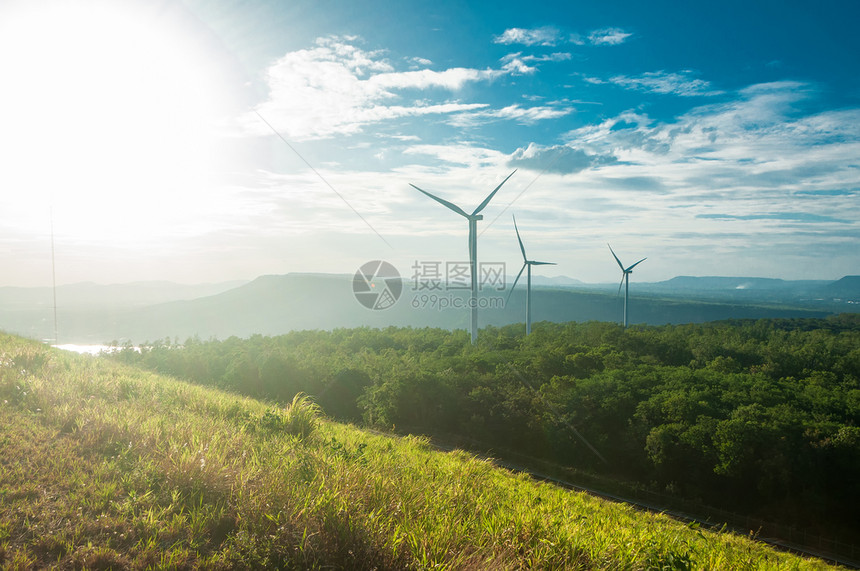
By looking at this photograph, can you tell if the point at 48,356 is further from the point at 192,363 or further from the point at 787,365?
the point at 787,365

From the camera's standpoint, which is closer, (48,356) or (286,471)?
(286,471)

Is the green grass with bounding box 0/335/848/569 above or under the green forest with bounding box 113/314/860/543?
above

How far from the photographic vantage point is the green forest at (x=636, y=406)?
34.3 meters

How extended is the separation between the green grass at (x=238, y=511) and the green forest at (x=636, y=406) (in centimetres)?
3026

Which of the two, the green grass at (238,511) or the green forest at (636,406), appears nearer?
the green grass at (238,511)

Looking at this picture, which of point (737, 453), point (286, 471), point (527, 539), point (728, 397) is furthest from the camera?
point (728, 397)

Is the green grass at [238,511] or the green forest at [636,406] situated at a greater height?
the green grass at [238,511]

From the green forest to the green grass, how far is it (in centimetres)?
3026

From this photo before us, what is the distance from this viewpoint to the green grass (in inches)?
243

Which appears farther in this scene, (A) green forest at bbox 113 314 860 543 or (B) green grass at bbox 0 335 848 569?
(A) green forest at bbox 113 314 860 543

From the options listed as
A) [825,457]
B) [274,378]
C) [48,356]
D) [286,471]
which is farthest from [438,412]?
[286,471]

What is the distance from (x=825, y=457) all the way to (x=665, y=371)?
52.4 feet

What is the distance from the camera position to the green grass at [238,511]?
20.2ft

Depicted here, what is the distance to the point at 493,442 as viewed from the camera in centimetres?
4481
